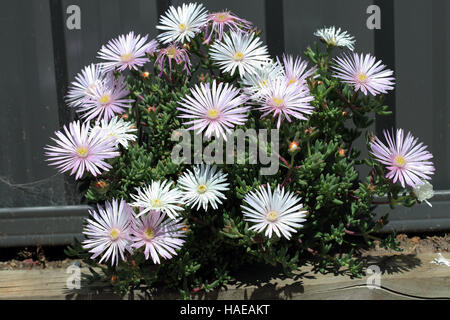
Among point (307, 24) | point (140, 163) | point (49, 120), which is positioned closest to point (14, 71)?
point (49, 120)

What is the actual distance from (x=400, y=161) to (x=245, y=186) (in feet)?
1.54

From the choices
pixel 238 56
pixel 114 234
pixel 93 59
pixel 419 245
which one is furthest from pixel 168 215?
pixel 419 245

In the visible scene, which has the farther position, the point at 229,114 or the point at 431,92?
the point at 431,92

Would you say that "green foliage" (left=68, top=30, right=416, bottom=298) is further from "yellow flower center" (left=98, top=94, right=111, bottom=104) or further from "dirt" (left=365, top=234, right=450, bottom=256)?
"dirt" (left=365, top=234, right=450, bottom=256)

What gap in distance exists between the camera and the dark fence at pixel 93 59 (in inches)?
85.4

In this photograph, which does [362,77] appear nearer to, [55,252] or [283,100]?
[283,100]

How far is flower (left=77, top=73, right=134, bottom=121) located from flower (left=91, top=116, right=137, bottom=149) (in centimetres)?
3

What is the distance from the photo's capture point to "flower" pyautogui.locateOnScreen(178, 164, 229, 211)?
161 centimetres

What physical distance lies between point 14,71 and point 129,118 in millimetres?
626

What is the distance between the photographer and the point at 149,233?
5.26ft

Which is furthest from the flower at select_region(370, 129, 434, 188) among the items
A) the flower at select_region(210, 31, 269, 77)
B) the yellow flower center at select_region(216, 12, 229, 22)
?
the yellow flower center at select_region(216, 12, 229, 22)

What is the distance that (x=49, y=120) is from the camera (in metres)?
2.20

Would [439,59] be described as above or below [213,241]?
above

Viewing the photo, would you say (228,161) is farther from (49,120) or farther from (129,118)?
(49,120)
